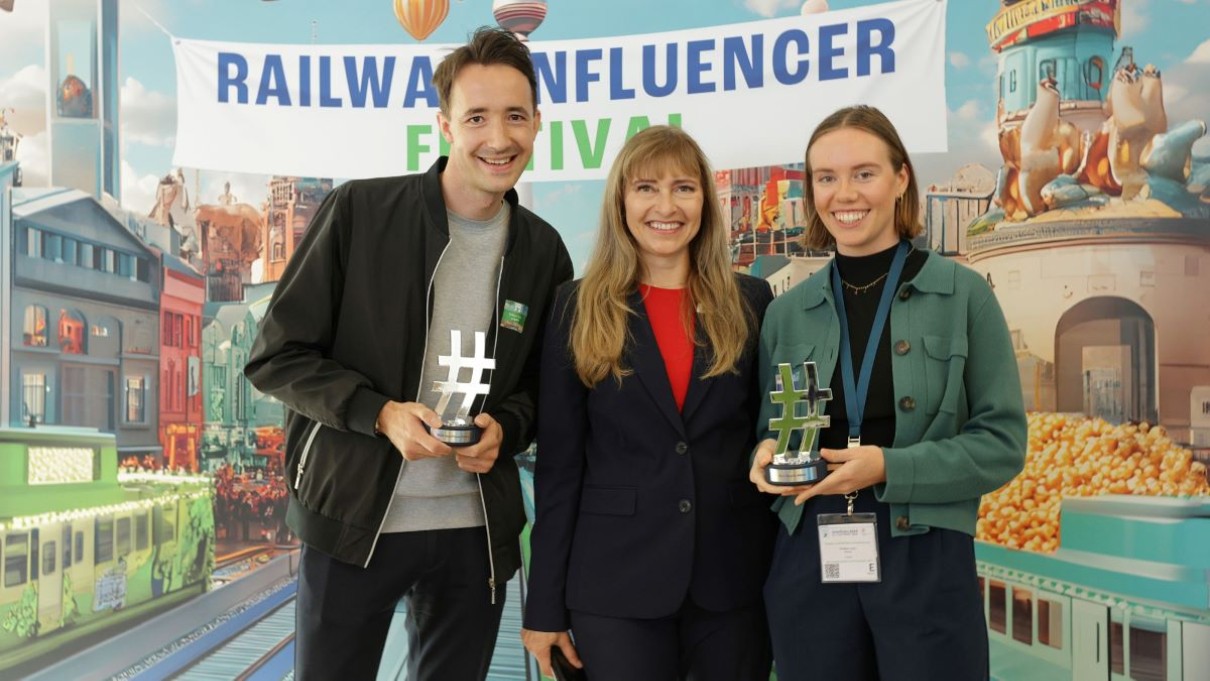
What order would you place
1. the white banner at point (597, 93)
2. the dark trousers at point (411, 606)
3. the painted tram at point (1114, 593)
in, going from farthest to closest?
the white banner at point (597, 93) → the painted tram at point (1114, 593) → the dark trousers at point (411, 606)

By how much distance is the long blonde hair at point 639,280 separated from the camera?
6.20 feet

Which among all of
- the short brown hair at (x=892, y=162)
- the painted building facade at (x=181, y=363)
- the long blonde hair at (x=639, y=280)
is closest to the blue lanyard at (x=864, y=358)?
the short brown hair at (x=892, y=162)

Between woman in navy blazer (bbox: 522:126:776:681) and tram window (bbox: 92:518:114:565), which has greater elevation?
woman in navy blazer (bbox: 522:126:776:681)

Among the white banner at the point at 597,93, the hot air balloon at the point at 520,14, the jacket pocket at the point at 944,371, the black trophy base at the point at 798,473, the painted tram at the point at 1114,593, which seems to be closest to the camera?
the black trophy base at the point at 798,473

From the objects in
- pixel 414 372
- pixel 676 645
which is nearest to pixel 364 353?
pixel 414 372

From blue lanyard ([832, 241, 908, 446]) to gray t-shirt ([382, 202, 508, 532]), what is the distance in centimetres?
76

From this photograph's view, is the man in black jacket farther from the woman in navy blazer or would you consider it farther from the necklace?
the necklace

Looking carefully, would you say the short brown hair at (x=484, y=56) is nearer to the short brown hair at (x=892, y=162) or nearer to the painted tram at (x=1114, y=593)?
the short brown hair at (x=892, y=162)

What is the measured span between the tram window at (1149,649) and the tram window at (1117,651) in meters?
0.02

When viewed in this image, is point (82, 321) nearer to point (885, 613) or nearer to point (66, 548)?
point (66, 548)

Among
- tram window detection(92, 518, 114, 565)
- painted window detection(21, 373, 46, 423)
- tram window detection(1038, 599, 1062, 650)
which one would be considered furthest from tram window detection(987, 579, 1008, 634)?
painted window detection(21, 373, 46, 423)

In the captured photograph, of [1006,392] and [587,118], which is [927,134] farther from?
[1006,392]

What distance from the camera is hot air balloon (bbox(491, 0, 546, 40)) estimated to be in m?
3.59

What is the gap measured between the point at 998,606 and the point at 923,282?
203cm
